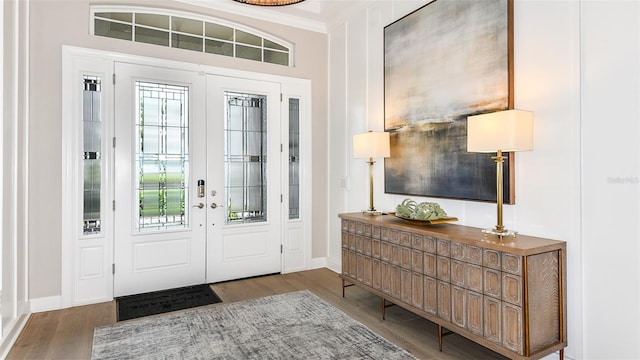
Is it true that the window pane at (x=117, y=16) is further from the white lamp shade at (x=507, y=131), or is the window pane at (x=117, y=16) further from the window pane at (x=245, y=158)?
the white lamp shade at (x=507, y=131)

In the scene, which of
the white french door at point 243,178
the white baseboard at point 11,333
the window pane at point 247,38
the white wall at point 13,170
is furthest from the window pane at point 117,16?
the white baseboard at point 11,333

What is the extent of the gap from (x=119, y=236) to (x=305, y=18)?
3.41 meters

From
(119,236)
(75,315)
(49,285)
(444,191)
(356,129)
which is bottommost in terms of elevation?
(75,315)

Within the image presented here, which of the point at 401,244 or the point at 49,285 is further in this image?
the point at 49,285

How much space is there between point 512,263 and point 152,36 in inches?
161

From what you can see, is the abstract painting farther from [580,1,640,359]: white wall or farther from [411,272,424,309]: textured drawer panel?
[411,272,424,309]: textured drawer panel

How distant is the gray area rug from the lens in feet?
8.63

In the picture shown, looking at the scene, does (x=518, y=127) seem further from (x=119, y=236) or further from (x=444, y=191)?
(x=119, y=236)

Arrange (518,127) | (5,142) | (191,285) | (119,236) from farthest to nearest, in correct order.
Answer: (191,285) < (119,236) < (5,142) < (518,127)

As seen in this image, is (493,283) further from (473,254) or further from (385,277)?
(385,277)

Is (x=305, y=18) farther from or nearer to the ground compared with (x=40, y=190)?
farther from the ground

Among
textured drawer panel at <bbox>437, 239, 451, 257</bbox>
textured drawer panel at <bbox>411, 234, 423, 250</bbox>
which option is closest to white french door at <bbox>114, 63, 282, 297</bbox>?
textured drawer panel at <bbox>411, 234, 423, 250</bbox>

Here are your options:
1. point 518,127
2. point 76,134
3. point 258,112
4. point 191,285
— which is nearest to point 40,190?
point 76,134

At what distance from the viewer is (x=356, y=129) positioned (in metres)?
4.40
